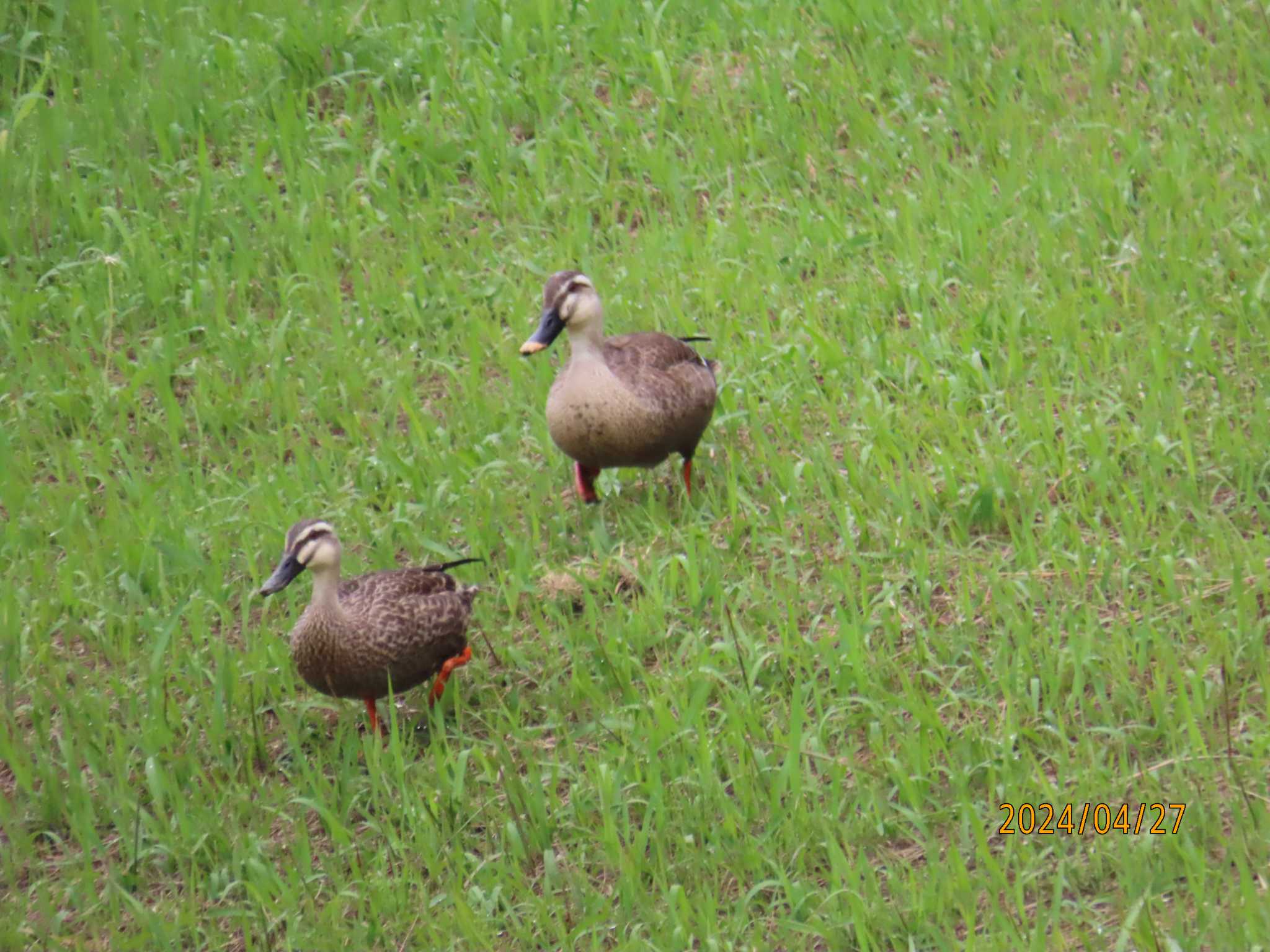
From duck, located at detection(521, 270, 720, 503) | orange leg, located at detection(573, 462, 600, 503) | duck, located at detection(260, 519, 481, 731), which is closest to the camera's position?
duck, located at detection(260, 519, 481, 731)

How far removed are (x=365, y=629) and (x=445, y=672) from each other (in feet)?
1.30

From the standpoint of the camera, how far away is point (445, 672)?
5496mm

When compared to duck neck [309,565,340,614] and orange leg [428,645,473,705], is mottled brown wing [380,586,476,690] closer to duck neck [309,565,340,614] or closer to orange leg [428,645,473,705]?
orange leg [428,645,473,705]

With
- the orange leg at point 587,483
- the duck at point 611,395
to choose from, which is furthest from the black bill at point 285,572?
the orange leg at point 587,483

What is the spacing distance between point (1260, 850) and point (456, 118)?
6.58 metres

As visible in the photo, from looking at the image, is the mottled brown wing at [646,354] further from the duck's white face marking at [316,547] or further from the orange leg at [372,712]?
the orange leg at [372,712]

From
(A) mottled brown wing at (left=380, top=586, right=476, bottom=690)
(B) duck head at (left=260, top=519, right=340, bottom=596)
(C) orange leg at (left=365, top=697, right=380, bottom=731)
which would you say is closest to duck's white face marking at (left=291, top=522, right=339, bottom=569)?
(B) duck head at (left=260, top=519, right=340, bottom=596)

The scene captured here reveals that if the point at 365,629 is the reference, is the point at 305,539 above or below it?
above

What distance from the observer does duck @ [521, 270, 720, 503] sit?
6094 mm

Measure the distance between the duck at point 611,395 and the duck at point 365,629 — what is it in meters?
0.99
